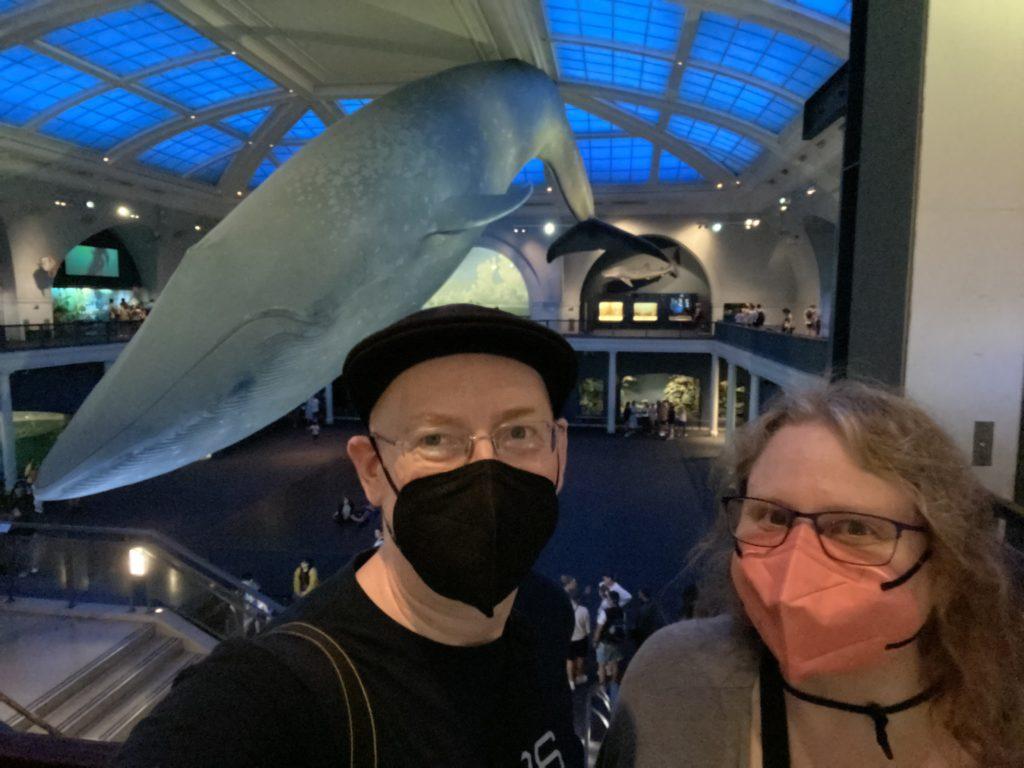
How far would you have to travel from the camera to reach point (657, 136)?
18391 mm

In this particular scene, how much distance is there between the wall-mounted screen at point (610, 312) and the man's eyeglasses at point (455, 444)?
25.6m

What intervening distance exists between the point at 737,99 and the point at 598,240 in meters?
7.40

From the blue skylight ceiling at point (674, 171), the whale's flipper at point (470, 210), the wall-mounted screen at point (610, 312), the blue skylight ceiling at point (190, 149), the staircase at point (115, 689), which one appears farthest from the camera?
the wall-mounted screen at point (610, 312)

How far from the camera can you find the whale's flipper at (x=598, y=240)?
949cm

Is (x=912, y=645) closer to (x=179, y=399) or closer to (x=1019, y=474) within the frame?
(x=1019, y=474)

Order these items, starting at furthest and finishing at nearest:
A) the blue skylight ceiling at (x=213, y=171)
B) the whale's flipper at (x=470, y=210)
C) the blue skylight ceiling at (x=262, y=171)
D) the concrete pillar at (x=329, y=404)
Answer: the concrete pillar at (x=329, y=404) → the blue skylight ceiling at (x=262, y=171) → the blue skylight ceiling at (x=213, y=171) → the whale's flipper at (x=470, y=210)

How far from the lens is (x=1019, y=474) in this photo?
259 centimetres

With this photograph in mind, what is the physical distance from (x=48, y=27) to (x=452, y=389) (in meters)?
13.8

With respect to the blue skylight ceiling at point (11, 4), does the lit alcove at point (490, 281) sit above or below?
below

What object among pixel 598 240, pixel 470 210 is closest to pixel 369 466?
pixel 470 210

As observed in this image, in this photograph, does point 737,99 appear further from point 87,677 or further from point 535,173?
point 87,677

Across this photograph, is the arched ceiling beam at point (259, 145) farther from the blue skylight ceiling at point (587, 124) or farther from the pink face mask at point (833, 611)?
the pink face mask at point (833, 611)

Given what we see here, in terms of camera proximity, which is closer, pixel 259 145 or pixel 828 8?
pixel 828 8

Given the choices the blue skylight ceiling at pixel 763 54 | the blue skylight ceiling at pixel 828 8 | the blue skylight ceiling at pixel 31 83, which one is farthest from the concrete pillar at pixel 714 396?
the blue skylight ceiling at pixel 31 83
